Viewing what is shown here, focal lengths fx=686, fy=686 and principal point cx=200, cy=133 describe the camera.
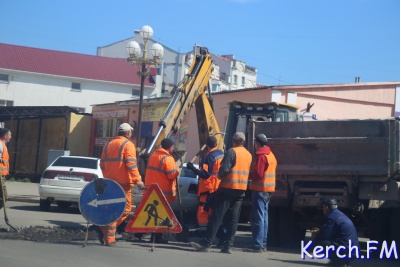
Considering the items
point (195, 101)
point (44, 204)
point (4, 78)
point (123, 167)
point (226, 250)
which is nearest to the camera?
point (226, 250)

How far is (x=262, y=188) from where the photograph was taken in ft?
36.9

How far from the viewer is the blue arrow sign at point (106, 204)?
10.3 m

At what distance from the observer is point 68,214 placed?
18.0 m

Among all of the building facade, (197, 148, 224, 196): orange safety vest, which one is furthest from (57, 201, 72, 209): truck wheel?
the building facade

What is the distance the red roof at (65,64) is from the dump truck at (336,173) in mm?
48189

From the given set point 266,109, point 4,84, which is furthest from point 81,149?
point 266,109

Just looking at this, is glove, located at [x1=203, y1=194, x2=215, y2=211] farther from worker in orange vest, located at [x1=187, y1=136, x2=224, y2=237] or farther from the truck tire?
the truck tire

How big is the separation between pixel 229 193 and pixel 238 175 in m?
0.32

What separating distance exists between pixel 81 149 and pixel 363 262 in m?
32.6

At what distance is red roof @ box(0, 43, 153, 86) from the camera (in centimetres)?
5828

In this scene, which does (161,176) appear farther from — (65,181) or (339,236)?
(65,181)

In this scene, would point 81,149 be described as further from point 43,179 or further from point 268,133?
point 268,133

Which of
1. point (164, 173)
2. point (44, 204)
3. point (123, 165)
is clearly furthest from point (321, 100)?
point (123, 165)

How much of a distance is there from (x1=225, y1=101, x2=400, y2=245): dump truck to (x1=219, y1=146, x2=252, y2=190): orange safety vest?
1118 mm
